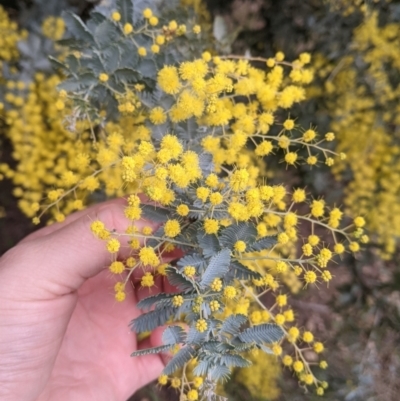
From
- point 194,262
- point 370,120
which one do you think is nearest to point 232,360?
point 194,262

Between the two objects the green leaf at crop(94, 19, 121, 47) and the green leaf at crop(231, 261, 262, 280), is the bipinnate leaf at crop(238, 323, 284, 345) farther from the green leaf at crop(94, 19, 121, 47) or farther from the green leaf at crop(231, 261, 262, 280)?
the green leaf at crop(94, 19, 121, 47)

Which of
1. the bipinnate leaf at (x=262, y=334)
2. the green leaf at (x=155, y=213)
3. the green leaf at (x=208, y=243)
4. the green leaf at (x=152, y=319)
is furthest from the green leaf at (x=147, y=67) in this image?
the bipinnate leaf at (x=262, y=334)

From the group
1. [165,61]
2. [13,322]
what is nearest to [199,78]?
[165,61]

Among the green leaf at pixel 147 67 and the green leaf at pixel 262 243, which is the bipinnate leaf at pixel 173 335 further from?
the green leaf at pixel 147 67

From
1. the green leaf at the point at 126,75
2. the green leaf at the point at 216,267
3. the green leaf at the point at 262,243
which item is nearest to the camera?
the green leaf at the point at 216,267

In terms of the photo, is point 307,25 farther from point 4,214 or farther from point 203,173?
point 4,214
